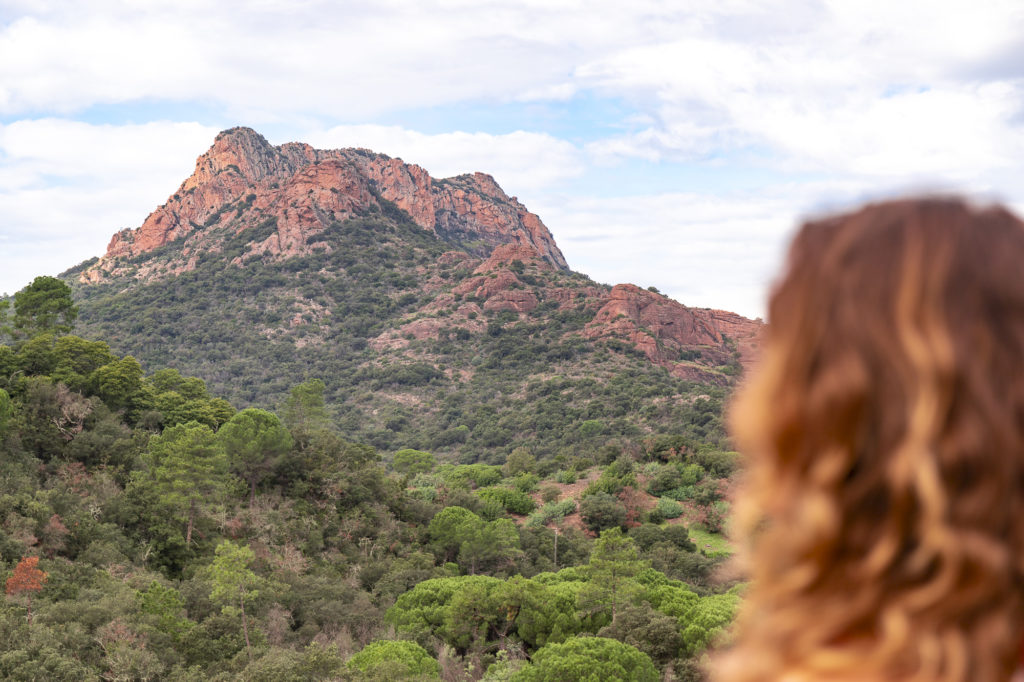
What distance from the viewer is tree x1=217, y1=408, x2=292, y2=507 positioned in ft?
99.2

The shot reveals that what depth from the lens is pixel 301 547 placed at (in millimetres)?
28453

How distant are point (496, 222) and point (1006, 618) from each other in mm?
157775

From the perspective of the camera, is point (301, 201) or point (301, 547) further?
point (301, 201)

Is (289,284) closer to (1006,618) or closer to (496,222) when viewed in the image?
(496,222)

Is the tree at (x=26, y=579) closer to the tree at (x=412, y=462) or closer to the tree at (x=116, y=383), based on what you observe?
the tree at (x=116, y=383)

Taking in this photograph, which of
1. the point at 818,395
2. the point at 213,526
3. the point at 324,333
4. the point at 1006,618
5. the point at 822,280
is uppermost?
the point at 324,333

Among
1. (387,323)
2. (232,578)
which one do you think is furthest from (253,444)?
(387,323)

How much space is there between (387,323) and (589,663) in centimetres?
7785

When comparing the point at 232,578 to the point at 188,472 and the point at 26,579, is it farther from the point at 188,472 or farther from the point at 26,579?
the point at 188,472

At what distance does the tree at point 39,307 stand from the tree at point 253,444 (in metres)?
11.9

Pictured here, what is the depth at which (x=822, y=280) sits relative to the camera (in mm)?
1142

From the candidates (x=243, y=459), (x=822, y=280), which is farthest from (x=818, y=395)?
(x=243, y=459)

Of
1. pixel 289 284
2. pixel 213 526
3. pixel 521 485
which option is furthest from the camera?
pixel 289 284

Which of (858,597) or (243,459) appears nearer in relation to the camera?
(858,597)
